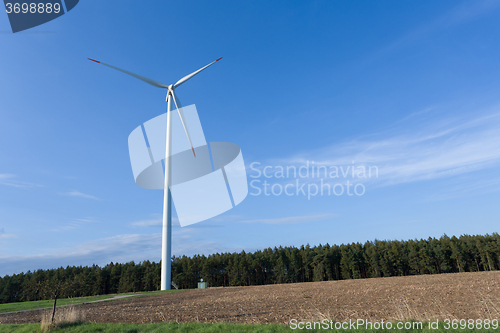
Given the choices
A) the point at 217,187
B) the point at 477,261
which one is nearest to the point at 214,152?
the point at 217,187

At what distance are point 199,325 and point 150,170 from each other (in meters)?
32.1

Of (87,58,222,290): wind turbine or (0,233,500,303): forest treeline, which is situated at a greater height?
(87,58,222,290): wind turbine

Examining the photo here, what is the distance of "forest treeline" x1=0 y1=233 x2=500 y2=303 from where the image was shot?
105 metres

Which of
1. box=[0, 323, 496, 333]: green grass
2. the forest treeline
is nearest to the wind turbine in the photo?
box=[0, 323, 496, 333]: green grass

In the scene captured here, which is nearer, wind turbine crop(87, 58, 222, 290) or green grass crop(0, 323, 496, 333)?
green grass crop(0, 323, 496, 333)

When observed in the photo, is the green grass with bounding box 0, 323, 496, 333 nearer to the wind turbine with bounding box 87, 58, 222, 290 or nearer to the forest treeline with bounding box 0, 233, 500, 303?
the wind turbine with bounding box 87, 58, 222, 290

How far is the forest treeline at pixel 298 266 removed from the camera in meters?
105

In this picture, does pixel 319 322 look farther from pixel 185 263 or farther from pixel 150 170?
pixel 185 263

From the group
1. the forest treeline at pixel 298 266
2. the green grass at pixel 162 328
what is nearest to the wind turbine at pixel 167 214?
the green grass at pixel 162 328

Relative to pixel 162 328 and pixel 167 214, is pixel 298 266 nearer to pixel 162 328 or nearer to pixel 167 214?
pixel 167 214

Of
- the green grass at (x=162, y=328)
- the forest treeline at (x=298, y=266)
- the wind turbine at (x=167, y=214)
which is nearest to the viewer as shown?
the green grass at (x=162, y=328)

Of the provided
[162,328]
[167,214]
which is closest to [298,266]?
[167,214]

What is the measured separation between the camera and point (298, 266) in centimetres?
11675

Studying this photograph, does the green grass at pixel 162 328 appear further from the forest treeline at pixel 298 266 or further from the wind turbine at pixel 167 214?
the forest treeline at pixel 298 266
